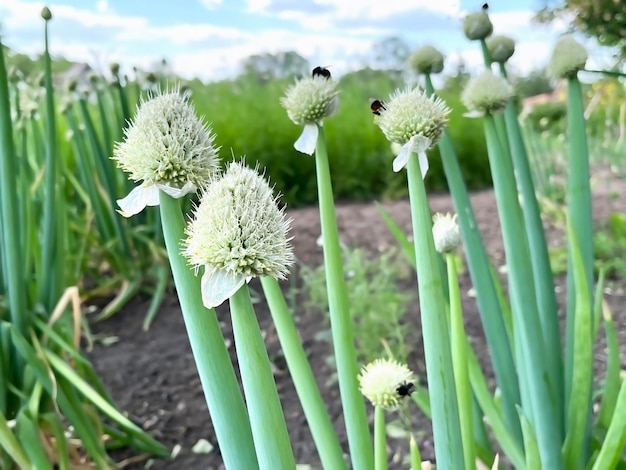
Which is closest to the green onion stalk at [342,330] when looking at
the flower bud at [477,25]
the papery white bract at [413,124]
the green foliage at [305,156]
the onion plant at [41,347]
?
the papery white bract at [413,124]

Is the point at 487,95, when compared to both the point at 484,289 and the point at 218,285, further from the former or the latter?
the point at 218,285

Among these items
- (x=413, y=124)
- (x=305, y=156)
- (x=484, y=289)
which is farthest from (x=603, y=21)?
(x=305, y=156)

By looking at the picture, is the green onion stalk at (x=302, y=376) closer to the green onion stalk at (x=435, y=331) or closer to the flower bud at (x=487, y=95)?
the green onion stalk at (x=435, y=331)

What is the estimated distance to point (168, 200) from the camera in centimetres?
39

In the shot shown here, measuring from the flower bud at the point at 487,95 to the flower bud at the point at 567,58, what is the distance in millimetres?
122

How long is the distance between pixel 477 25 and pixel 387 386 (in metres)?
0.51

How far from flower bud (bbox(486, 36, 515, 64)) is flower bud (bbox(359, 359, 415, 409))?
0.53 meters

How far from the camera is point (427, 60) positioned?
0.79m

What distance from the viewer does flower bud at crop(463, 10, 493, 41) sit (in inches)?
31.7

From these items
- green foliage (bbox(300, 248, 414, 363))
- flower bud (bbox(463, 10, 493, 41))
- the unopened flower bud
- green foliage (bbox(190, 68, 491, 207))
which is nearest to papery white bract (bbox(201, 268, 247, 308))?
flower bud (bbox(463, 10, 493, 41))

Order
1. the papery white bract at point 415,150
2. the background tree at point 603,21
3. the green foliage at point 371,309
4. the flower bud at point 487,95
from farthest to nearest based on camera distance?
the green foliage at point 371,309, the background tree at point 603,21, the flower bud at point 487,95, the papery white bract at point 415,150

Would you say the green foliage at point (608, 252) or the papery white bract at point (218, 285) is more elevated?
the papery white bract at point (218, 285)

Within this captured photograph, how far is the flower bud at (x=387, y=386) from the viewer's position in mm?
544

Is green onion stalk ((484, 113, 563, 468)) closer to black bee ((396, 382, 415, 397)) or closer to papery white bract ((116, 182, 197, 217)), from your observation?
black bee ((396, 382, 415, 397))
